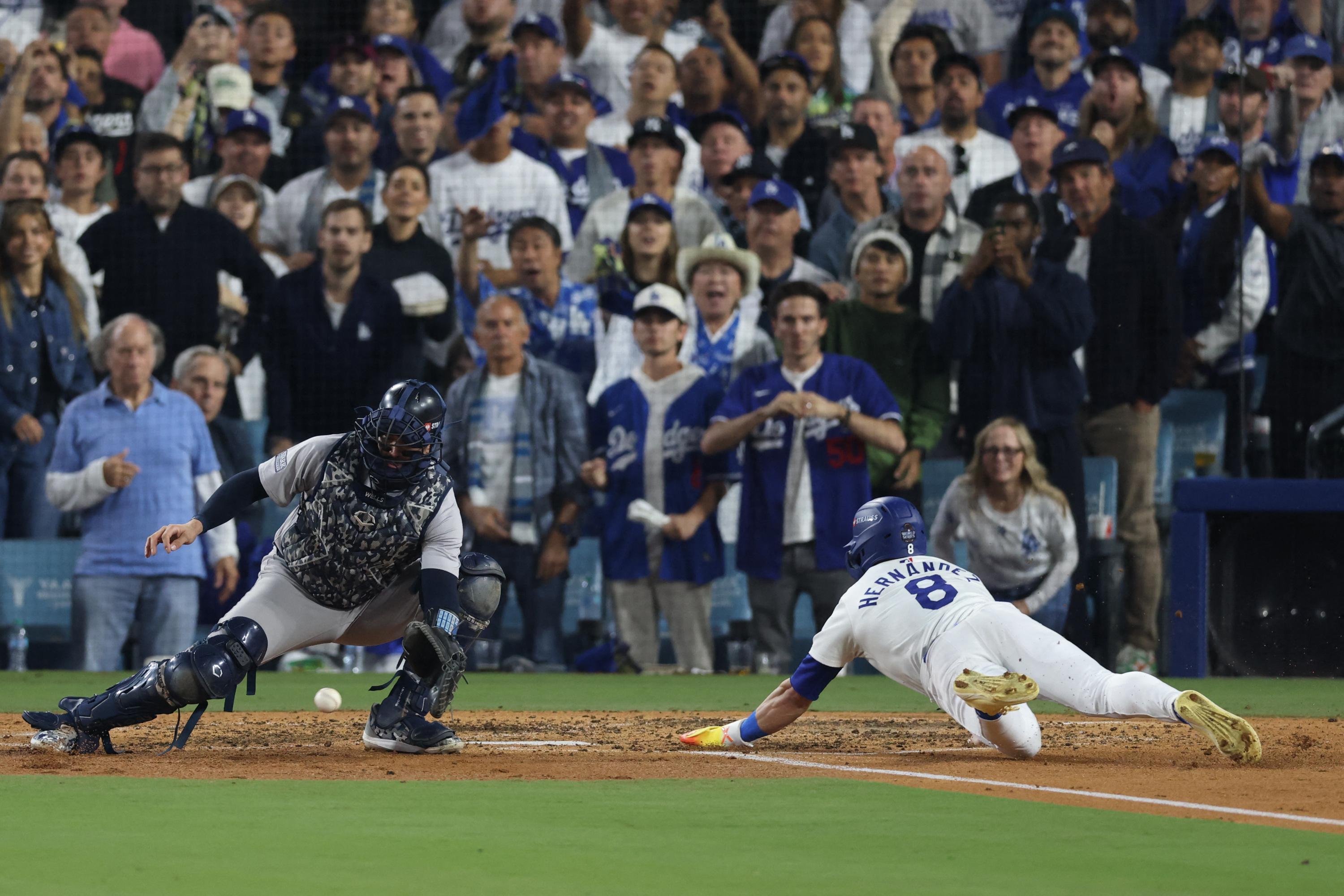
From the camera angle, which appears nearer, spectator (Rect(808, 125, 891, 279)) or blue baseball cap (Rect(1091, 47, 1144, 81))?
spectator (Rect(808, 125, 891, 279))

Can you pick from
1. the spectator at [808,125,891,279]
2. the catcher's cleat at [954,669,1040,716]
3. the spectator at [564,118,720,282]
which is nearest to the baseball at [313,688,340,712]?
the catcher's cleat at [954,669,1040,716]

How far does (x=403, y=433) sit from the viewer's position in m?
6.15

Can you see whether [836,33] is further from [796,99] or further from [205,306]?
[205,306]

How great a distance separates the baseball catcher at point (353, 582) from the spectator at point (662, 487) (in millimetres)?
4638

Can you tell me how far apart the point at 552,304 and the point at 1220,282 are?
181 inches

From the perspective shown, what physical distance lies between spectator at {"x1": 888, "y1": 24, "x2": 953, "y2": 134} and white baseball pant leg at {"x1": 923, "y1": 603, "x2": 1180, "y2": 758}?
23.5ft

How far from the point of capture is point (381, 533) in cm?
638

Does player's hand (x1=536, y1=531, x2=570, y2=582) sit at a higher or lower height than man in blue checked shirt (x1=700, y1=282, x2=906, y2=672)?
lower

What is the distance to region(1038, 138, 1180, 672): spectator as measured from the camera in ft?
36.7

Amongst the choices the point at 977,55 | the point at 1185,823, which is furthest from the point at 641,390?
the point at 1185,823

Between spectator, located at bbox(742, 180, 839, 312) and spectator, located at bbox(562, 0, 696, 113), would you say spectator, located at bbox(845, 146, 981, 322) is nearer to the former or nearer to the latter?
spectator, located at bbox(742, 180, 839, 312)

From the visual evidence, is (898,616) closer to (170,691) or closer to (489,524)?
(170,691)

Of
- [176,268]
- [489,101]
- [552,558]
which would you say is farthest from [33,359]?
[552,558]

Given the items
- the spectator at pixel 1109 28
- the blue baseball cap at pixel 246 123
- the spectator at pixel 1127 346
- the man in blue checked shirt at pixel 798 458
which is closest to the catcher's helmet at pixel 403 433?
the man in blue checked shirt at pixel 798 458
